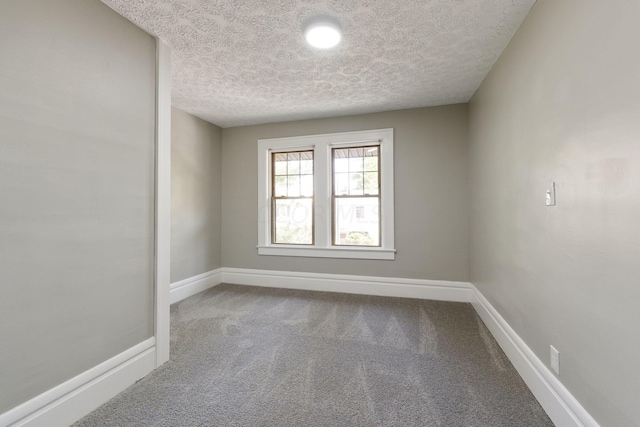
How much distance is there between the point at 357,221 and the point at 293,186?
1152 millimetres

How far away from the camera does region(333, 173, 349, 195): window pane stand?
417 centimetres

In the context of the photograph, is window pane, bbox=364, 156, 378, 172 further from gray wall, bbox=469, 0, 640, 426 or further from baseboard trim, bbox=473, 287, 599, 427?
baseboard trim, bbox=473, 287, 599, 427

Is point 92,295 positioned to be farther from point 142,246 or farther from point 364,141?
point 364,141

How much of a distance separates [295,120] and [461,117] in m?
2.30

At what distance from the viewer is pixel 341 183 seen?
419cm

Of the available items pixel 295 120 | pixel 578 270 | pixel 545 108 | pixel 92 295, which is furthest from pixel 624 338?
pixel 295 120

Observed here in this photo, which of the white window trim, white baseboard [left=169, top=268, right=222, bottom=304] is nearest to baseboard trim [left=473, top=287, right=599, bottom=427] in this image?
the white window trim

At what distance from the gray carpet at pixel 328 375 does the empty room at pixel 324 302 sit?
2 cm

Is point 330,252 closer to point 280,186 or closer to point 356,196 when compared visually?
point 356,196

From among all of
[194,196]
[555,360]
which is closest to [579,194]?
[555,360]

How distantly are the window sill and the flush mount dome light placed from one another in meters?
2.62

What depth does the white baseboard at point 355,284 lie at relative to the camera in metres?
3.65

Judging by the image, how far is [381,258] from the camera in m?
3.91

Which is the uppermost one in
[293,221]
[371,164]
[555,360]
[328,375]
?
[371,164]
